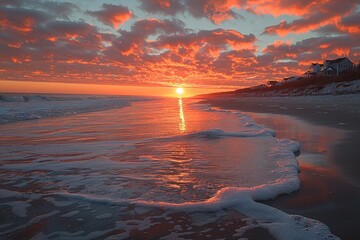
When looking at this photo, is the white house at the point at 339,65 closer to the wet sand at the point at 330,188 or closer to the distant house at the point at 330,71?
the distant house at the point at 330,71

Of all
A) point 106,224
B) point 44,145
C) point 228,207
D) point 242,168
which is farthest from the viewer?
point 44,145

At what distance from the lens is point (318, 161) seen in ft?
16.2

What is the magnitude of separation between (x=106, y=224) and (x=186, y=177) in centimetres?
165

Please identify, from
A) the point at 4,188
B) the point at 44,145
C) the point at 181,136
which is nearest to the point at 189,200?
the point at 4,188

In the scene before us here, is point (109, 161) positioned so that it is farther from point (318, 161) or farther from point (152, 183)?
point (318, 161)

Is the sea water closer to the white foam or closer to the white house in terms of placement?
the white foam

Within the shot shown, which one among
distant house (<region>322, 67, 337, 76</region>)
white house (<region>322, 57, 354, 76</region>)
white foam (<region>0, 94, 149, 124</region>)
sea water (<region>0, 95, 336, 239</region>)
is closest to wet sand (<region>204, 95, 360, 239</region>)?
sea water (<region>0, 95, 336, 239</region>)

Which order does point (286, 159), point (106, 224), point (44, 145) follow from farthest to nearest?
point (44, 145) → point (286, 159) → point (106, 224)

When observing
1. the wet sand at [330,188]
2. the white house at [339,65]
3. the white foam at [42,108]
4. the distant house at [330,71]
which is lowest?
the wet sand at [330,188]

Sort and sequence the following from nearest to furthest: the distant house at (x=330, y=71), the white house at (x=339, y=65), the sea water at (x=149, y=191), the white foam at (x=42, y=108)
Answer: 1. the sea water at (x=149, y=191)
2. the white foam at (x=42, y=108)
3. the white house at (x=339, y=65)
4. the distant house at (x=330, y=71)

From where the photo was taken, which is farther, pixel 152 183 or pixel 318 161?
pixel 318 161

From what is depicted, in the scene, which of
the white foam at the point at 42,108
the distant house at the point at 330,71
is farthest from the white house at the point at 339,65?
the white foam at the point at 42,108

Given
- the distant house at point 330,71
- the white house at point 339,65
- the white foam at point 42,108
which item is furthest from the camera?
the distant house at point 330,71

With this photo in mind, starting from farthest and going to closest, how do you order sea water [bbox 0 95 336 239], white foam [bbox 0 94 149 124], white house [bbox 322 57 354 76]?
white house [bbox 322 57 354 76], white foam [bbox 0 94 149 124], sea water [bbox 0 95 336 239]
